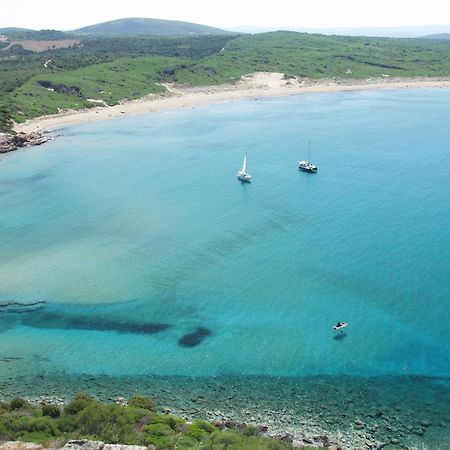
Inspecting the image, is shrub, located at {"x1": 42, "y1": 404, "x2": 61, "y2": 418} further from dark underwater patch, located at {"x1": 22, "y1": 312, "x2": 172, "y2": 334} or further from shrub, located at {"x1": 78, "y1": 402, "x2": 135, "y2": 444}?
dark underwater patch, located at {"x1": 22, "y1": 312, "x2": 172, "y2": 334}

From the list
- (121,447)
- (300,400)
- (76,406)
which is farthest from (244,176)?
(121,447)

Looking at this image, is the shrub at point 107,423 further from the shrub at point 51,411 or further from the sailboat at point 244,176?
the sailboat at point 244,176

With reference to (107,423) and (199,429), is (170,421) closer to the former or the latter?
(199,429)

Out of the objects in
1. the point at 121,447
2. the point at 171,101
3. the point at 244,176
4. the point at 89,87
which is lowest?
the point at 121,447

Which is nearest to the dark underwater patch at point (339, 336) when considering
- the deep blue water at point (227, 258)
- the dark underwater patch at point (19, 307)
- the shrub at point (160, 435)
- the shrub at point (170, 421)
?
the deep blue water at point (227, 258)

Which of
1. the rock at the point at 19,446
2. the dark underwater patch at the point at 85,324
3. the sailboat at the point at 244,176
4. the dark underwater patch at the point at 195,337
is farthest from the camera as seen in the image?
the sailboat at the point at 244,176

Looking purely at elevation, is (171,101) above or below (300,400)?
above
